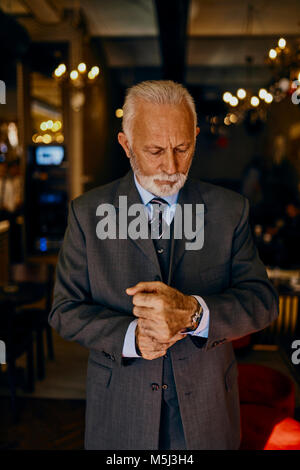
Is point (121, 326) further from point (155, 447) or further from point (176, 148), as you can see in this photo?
point (176, 148)

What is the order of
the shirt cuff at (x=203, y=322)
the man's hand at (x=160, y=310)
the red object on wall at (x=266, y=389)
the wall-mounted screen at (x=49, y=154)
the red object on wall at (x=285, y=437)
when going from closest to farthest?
the man's hand at (x=160, y=310) < the shirt cuff at (x=203, y=322) < the red object on wall at (x=285, y=437) < the red object on wall at (x=266, y=389) < the wall-mounted screen at (x=49, y=154)

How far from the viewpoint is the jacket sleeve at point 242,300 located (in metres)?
1.16

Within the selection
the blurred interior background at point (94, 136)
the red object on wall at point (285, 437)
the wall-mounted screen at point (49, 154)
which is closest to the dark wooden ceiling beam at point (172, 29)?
the blurred interior background at point (94, 136)

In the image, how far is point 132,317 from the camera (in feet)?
3.96

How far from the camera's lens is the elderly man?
1202mm

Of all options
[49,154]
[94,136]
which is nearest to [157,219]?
[49,154]

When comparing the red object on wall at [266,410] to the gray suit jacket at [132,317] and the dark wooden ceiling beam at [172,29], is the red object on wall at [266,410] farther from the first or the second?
the dark wooden ceiling beam at [172,29]

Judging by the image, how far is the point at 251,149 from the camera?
14.9m

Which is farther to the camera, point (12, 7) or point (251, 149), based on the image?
point (251, 149)

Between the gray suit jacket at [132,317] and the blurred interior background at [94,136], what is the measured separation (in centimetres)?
50

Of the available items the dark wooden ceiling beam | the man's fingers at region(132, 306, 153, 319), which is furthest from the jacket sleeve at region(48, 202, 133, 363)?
the dark wooden ceiling beam

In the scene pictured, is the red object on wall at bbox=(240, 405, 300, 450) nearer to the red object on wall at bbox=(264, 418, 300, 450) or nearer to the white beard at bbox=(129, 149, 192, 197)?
A: the red object on wall at bbox=(264, 418, 300, 450)

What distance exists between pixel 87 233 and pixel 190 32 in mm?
7882
